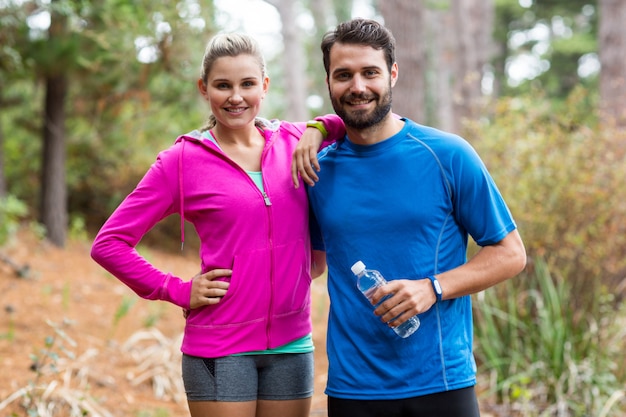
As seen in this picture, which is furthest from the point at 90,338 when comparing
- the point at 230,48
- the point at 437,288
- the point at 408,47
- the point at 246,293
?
the point at 437,288

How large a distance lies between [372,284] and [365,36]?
91 centimetres

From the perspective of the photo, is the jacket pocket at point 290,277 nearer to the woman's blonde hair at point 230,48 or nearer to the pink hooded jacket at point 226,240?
the pink hooded jacket at point 226,240

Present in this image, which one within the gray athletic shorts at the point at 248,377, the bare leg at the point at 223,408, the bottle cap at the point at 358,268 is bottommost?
the bare leg at the point at 223,408

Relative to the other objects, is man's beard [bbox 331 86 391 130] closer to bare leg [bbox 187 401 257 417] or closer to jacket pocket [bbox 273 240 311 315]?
jacket pocket [bbox 273 240 311 315]

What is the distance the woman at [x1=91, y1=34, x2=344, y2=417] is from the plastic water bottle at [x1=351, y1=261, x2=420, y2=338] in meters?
0.37

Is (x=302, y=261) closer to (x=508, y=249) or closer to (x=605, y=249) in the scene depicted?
(x=508, y=249)

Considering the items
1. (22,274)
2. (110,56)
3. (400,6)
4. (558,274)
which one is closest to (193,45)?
(110,56)

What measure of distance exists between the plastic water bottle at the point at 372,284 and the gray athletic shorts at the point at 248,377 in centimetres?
52

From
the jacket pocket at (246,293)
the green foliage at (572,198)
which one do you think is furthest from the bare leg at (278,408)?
the green foliage at (572,198)

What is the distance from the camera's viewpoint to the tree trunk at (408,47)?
920 cm

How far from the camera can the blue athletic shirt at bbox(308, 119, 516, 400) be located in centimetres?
278

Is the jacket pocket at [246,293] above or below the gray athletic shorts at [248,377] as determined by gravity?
above

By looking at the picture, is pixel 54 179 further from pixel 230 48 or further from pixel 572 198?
pixel 230 48

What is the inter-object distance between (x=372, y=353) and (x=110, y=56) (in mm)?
7787
